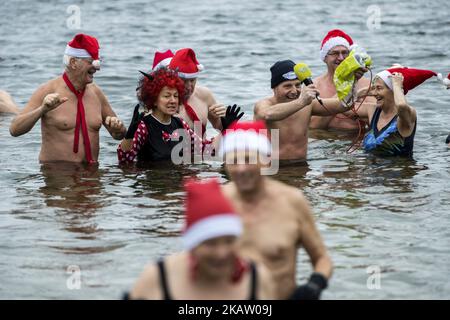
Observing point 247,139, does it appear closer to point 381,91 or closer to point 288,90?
point 288,90

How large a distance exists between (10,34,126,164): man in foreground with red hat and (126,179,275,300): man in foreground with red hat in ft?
20.0

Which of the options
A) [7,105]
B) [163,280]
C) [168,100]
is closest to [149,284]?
[163,280]

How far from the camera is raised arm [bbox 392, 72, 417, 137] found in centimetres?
1166

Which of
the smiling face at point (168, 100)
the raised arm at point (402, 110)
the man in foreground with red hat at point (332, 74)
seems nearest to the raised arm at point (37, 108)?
the smiling face at point (168, 100)

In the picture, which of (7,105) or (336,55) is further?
(7,105)

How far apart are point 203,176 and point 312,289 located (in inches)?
242

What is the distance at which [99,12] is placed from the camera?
1092 inches

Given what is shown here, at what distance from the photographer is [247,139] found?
20.4 feet

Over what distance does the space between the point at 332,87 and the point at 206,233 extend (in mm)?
9362

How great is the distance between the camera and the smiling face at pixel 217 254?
5.11m

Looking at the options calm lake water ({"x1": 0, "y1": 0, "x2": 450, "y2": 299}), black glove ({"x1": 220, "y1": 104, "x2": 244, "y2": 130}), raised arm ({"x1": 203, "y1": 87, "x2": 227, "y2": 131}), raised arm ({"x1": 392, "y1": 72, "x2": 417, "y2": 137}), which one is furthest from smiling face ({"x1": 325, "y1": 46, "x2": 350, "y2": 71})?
black glove ({"x1": 220, "y1": 104, "x2": 244, "y2": 130})

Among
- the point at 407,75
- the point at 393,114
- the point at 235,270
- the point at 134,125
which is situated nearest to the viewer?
the point at 235,270

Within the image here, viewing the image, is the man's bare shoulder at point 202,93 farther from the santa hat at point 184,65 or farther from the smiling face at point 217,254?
the smiling face at point 217,254
